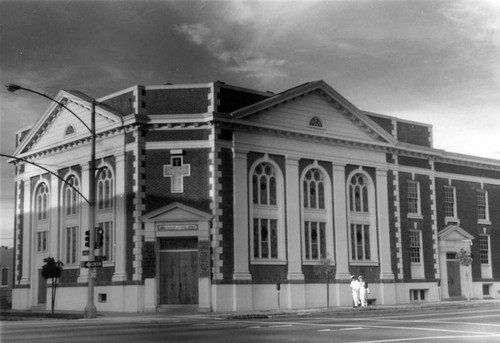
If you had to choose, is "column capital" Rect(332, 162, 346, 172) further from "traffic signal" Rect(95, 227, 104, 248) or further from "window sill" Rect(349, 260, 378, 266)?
"traffic signal" Rect(95, 227, 104, 248)

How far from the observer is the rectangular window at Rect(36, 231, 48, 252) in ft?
149

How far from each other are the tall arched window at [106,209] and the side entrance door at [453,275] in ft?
73.5

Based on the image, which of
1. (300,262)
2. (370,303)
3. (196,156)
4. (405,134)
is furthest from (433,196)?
(196,156)

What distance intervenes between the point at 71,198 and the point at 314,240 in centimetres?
1415

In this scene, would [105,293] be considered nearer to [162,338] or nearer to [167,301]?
[167,301]

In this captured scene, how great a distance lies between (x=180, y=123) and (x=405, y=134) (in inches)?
651

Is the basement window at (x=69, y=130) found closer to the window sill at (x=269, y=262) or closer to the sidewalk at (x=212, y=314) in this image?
the sidewalk at (x=212, y=314)

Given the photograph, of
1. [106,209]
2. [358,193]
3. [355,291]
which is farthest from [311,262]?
[106,209]

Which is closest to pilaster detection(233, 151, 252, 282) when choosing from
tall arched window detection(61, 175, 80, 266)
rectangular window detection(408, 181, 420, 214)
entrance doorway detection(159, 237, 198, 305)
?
entrance doorway detection(159, 237, 198, 305)

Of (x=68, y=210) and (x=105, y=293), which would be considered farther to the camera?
(x=68, y=210)

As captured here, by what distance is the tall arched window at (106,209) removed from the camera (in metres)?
39.8

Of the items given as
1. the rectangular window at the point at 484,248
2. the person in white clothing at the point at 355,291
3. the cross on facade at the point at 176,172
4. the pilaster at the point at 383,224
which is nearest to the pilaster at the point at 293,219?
the person in white clothing at the point at 355,291

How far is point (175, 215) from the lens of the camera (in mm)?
37594

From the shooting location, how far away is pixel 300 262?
1612 inches
